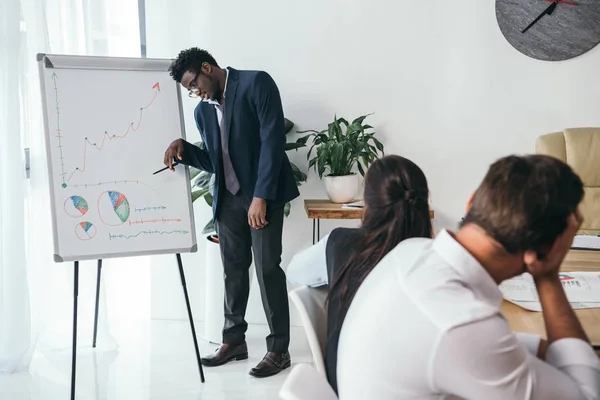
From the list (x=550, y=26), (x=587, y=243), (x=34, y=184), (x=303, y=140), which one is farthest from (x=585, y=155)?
(x=34, y=184)

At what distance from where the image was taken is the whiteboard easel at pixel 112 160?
2697 millimetres

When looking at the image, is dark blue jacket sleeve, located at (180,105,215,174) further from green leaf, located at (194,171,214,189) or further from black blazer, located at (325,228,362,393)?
black blazer, located at (325,228,362,393)

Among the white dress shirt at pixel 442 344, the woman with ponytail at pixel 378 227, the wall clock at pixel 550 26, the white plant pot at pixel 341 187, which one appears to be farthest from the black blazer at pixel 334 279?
the wall clock at pixel 550 26

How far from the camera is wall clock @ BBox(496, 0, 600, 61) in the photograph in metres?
3.27

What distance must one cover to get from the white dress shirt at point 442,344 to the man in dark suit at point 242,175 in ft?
6.08

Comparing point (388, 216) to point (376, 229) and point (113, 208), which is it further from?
point (113, 208)

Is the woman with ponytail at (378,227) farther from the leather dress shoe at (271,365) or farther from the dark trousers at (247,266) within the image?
the leather dress shoe at (271,365)

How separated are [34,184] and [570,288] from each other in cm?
249

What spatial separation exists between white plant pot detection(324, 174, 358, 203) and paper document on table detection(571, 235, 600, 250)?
1.26 m

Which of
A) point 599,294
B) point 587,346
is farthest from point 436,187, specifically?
point 587,346

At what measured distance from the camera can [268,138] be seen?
9.52 ft

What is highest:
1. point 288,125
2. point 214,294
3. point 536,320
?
point 288,125

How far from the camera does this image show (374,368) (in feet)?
3.32

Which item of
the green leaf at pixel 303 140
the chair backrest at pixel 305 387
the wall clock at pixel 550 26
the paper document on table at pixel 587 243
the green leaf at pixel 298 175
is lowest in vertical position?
the chair backrest at pixel 305 387
